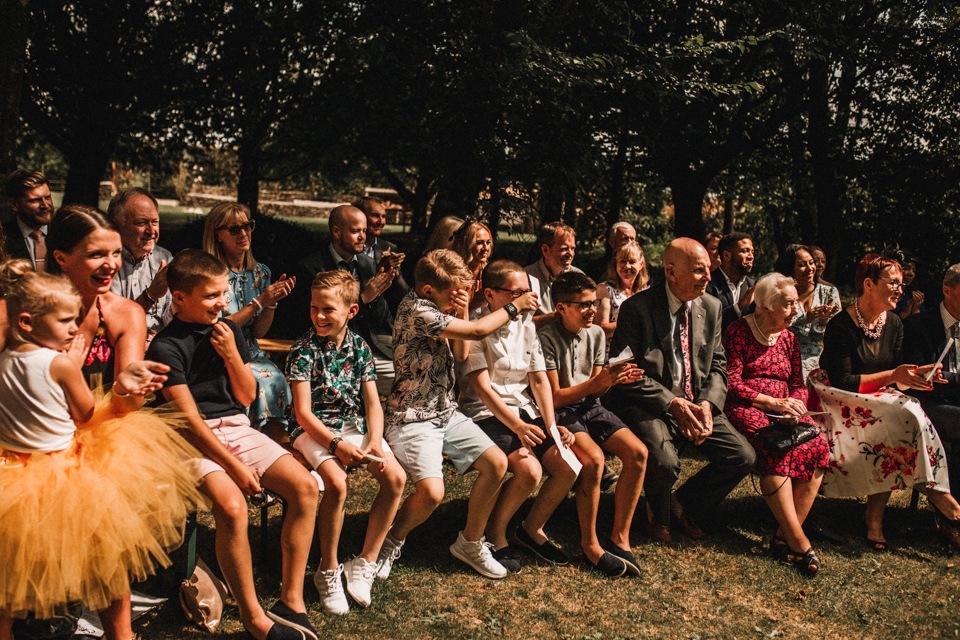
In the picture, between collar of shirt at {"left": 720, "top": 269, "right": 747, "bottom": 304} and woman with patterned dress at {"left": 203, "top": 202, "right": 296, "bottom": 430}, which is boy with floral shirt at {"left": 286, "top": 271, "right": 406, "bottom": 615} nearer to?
woman with patterned dress at {"left": 203, "top": 202, "right": 296, "bottom": 430}

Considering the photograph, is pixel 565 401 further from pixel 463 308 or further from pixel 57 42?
pixel 57 42

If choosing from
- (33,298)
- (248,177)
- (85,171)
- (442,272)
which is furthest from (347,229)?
(248,177)

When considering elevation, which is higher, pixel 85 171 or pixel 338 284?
pixel 85 171

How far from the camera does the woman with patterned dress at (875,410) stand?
16.2 ft

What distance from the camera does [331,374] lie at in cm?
410

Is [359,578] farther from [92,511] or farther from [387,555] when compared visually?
[92,511]

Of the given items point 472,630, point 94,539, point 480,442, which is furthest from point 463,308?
point 94,539

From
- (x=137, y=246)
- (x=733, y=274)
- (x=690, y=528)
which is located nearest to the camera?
(x=137, y=246)

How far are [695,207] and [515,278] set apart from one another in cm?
1073

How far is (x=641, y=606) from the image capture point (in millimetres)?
4070

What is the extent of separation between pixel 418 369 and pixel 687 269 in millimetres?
1776

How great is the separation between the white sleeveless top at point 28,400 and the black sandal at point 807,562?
12.7ft

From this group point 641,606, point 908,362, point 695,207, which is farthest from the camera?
point 695,207

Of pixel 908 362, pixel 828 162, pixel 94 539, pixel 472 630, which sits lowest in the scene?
pixel 472 630
